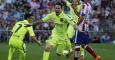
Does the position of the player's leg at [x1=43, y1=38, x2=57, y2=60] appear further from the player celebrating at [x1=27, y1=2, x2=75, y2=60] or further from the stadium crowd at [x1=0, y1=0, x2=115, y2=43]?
the stadium crowd at [x1=0, y1=0, x2=115, y2=43]

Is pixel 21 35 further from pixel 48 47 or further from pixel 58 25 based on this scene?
pixel 48 47

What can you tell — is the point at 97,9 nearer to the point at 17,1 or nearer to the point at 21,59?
the point at 17,1

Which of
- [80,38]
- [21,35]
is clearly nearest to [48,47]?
[21,35]

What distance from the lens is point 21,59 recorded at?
16.9 m

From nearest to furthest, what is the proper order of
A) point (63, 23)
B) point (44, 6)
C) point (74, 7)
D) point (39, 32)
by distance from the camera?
point (63, 23) → point (74, 7) → point (39, 32) → point (44, 6)

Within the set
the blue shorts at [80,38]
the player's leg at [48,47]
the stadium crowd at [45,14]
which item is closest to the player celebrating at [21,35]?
the player's leg at [48,47]

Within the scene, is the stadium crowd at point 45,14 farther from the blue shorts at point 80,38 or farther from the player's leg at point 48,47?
the player's leg at point 48,47

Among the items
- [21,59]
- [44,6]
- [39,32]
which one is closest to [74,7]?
[21,59]

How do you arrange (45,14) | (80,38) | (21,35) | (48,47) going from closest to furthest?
1. (48,47)
2. (21,35)
3. (80,38)
4. (45,14)

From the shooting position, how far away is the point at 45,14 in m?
33.6

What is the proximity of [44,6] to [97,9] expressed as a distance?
369cm

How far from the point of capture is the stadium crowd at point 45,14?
32.2 meters

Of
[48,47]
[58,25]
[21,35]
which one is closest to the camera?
[48,47]

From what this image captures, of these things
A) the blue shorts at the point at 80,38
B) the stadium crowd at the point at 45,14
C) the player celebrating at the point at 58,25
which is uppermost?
the player celebrating at the point at 58,25
